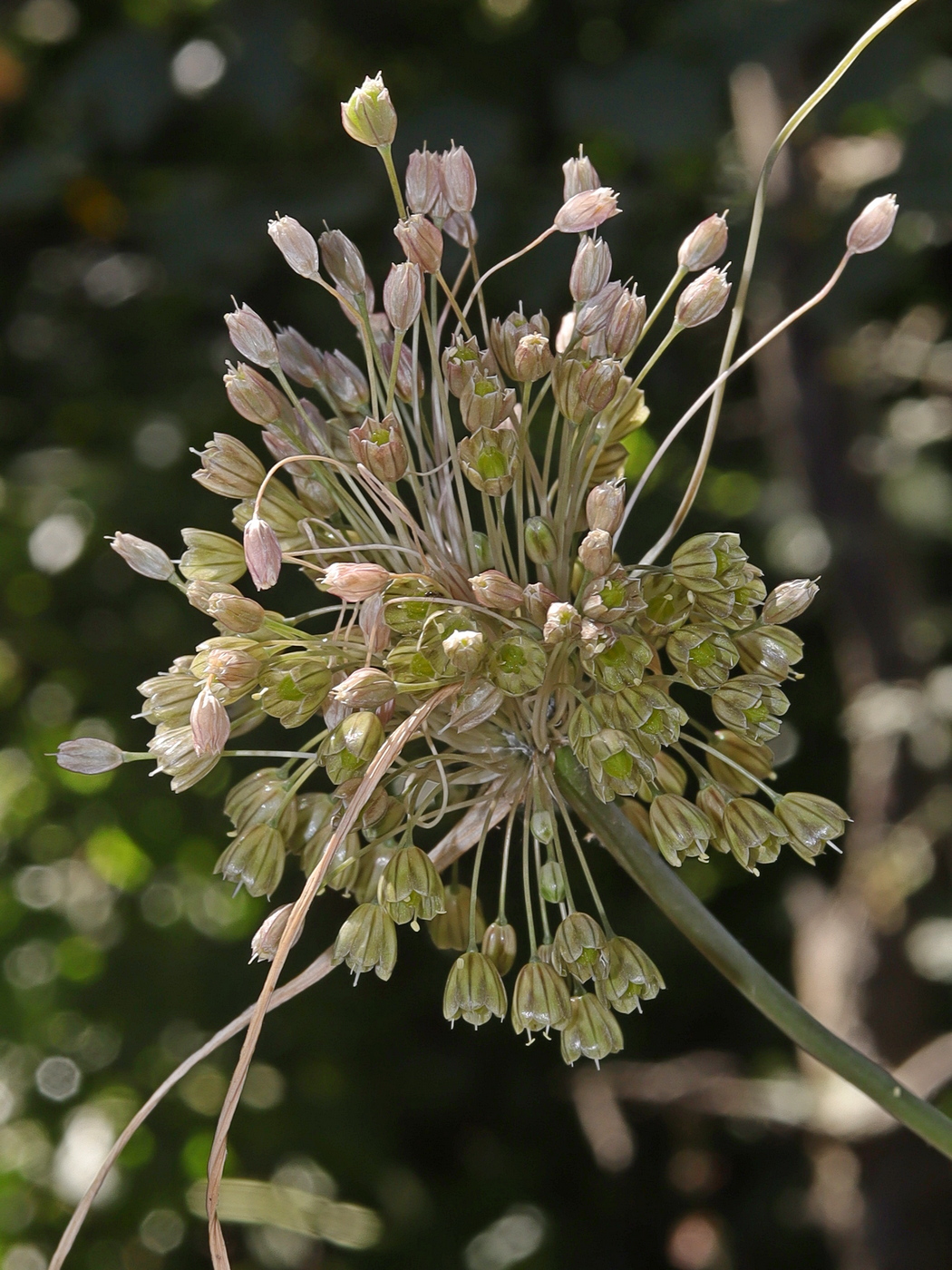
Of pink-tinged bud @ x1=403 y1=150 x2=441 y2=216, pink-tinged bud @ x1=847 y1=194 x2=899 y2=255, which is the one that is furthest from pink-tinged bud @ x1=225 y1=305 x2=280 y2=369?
pink-tinged bud @ x1=847 y1=194 x2=899 y2=255

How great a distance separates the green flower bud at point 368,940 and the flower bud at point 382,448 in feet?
0.72

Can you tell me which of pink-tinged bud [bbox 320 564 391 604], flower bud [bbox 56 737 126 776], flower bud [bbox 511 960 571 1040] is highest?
pink-tinged bud [bbox 320 564 391 604]

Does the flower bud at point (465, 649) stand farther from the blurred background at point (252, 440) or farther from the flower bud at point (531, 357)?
the blurred background at point (252, 440)

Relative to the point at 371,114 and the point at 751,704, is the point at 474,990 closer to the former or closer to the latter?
the point at 751,704

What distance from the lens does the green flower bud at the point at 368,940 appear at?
576 mm

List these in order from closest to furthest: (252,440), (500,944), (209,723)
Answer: (209,723)
(500,944)
(252,440)

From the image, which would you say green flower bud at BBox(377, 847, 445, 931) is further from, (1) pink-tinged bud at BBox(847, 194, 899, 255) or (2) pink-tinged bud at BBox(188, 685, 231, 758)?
(1) pink-tinged bud at BBox(847, 194, 899, 255)

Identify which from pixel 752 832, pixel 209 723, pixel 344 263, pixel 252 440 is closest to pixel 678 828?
pixel 752 832

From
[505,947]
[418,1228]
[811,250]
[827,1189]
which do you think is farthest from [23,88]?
[827,1189]

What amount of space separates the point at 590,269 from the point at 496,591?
0.58 feet

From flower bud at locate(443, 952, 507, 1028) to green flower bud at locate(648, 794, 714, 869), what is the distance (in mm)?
111

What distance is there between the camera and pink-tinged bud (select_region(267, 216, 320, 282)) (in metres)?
0.59

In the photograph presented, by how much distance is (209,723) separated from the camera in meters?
0.53

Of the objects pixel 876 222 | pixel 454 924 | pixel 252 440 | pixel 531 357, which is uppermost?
pixel 876 222
